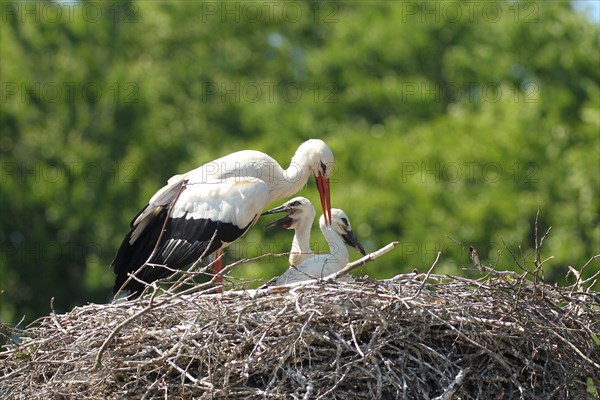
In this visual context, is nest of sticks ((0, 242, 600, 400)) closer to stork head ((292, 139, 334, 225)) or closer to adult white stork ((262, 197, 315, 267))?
adult white stork ((262, 197, 315, 267))

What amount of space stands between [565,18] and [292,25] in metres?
9.85

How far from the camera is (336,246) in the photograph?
10.6 meters

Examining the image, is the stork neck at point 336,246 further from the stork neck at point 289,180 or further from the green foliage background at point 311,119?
the green foliage background at point 311,119

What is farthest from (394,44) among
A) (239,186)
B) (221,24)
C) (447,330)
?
(447,330)

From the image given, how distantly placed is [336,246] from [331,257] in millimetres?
446

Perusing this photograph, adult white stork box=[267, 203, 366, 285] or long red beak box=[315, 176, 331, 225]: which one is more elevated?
long red beak box=[315, 176, 331, 225]

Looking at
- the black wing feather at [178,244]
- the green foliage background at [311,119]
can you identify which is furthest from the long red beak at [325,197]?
the green foliage background at [311,119]

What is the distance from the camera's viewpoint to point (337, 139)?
25656 mm

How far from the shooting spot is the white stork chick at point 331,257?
32.3 feet

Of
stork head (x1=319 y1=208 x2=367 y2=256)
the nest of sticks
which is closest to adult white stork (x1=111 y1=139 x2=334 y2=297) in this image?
stork head (x1=319 y1=208 x2=367 y2=256)

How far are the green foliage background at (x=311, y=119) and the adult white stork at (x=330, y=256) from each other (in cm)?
821

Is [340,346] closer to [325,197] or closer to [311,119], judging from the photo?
[325,197]

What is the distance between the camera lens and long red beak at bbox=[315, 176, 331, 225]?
35.8ft

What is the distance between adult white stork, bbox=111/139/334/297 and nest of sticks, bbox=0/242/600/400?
2.08 m
